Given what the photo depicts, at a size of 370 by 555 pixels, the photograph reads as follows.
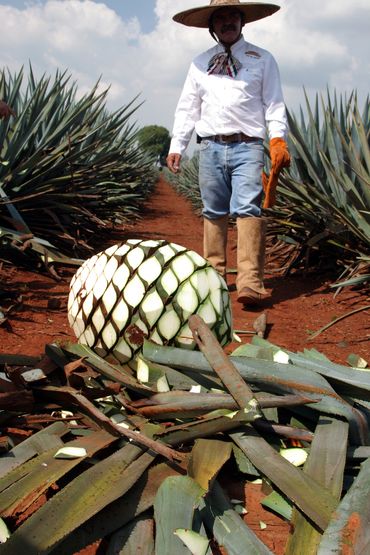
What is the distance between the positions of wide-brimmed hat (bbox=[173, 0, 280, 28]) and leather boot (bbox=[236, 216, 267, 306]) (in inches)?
48.9

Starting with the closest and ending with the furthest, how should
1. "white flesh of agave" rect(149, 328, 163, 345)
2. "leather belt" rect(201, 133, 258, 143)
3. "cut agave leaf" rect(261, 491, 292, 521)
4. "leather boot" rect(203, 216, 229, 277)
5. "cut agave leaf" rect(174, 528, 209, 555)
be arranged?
"cut agave leaf" rect(174, 528, 209, 555), "cut agave leaf" rect(261, 491, 292, 521), "white flesh of agave" rect(149, 328, 163, 345), "leather belt" rect(201, 133, 258, 143), "leather boot" rect(203, 216, 229, 277)

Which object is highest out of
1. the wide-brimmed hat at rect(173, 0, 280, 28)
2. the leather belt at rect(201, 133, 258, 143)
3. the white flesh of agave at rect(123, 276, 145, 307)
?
the wide-brimmed hat at rect(173, 0, 280, 28)

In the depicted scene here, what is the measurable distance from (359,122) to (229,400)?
3111 mm

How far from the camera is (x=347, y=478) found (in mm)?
1210

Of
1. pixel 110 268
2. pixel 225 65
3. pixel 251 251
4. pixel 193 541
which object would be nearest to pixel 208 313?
pixel 110 268

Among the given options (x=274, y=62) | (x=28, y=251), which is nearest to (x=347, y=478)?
(x=274, y=62)

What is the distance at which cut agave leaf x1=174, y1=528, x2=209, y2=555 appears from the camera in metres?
0.96

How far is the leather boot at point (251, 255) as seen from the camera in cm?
370

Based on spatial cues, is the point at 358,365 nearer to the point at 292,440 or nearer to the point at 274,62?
the point at 292,440

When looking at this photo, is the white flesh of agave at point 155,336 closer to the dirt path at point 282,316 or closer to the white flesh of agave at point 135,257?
the white flesh of agave at point 135,257

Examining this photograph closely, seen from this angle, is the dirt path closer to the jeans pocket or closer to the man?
the man

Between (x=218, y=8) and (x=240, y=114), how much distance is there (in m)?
0.63

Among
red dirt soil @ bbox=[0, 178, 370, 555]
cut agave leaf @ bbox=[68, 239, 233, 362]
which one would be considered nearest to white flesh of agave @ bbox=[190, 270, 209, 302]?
cut agave leaf @ bbox=[68, 239, 233, 362]

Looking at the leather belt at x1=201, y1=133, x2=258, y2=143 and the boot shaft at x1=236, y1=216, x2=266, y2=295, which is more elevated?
the leather belt at x1=201, y1=133, x2=258, y2=143
